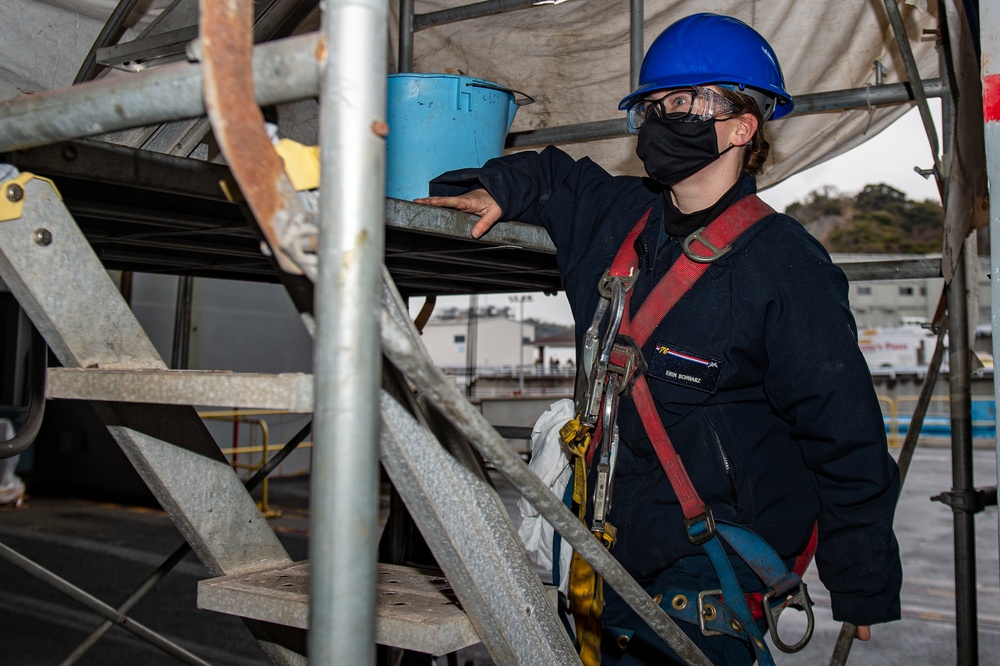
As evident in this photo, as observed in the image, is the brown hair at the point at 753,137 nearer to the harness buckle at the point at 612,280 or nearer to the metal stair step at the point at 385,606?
the harness buckle at the point at 612,280

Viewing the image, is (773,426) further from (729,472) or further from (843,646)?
(843,646)

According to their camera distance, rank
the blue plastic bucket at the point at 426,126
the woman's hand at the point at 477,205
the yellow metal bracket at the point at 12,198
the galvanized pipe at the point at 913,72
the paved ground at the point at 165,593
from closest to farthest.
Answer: the yellow metal bracket at the point at 12,198 → the woman's hand at the point at 477,205 → the blue plastic bucket at the point at 426,126 → the galvanized pipe at the point at 913,72 → the paved ground at the point at 165,593

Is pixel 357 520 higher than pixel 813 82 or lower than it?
lower

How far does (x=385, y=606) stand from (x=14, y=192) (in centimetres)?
99

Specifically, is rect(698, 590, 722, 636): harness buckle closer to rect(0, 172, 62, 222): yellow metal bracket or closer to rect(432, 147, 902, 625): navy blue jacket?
rect(432, 147, 902, 625): navy blue jacket

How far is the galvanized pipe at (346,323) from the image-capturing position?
1.00 metres

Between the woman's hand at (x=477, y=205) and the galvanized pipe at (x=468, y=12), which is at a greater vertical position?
the galvanized pipe at (x=468, y=12)

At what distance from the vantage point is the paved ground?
19.4ft

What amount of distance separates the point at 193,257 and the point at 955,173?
287 cm

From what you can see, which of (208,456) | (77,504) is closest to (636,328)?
(208,456)

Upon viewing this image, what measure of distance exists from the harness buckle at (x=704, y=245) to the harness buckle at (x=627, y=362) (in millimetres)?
277

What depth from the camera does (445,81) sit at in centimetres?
272

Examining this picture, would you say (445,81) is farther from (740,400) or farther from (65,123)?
(65,123)

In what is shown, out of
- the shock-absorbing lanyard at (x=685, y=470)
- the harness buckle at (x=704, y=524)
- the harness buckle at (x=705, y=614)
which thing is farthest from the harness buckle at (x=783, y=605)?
the harness buckle at (x=704, y=524)
